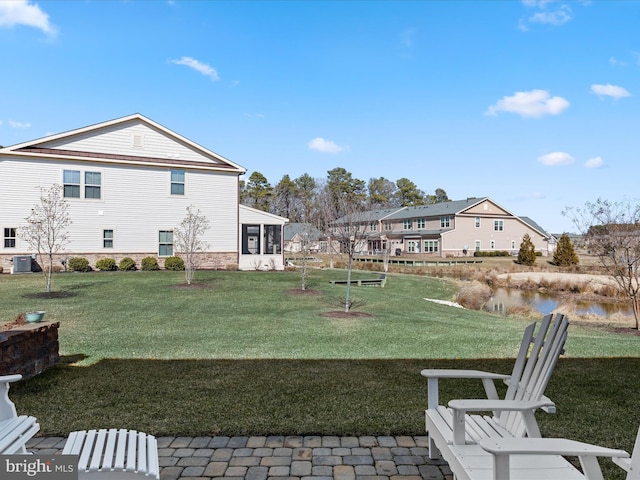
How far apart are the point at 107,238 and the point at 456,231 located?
3566cm

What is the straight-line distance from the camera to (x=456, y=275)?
1252 inches

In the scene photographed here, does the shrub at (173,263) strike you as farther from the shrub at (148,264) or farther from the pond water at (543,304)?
the pond water at (543,304)

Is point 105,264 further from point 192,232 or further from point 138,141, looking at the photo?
point 138,141

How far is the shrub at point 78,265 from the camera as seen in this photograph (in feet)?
68.4

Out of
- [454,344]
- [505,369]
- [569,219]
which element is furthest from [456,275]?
[505,369]

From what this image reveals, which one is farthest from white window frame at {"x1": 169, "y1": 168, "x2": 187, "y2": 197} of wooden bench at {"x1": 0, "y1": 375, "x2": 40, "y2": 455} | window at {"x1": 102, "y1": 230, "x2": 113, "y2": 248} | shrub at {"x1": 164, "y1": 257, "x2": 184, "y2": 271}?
wooden bench at {"x1": 0, "y1": 375, "x2": 40, "y2": 455}

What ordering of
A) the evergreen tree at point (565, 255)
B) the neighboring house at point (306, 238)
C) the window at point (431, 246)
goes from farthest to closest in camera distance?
the window at point (431, 246) → the evergreen tree at point (565, 255) → the neighboring house at point (306, 238)

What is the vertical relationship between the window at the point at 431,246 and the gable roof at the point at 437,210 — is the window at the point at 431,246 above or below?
below

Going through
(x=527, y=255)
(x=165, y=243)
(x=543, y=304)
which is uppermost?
(x=165, y=243)

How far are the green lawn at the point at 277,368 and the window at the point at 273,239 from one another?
11.8 meters

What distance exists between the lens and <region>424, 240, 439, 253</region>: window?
4769 cm

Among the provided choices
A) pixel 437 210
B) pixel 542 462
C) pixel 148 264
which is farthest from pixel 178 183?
pixel 437 210

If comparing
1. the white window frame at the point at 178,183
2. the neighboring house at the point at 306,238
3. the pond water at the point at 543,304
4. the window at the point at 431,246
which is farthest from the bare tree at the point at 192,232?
the window at the point at 431,246

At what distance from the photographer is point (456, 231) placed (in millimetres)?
47062
